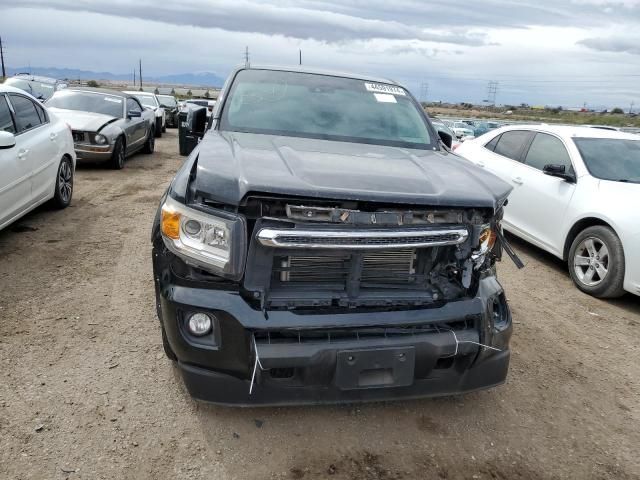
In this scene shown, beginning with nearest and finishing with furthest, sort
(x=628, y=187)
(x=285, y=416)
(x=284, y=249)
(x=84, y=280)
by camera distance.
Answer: (x=284, y=249)
(x=285, y=416)
(x=84, y=280)
(x=628, y=187)

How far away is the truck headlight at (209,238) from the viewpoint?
2.40 m

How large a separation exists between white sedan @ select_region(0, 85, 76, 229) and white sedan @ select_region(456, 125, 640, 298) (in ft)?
17.8

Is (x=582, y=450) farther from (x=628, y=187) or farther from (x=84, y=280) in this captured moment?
(x=84, y=280)

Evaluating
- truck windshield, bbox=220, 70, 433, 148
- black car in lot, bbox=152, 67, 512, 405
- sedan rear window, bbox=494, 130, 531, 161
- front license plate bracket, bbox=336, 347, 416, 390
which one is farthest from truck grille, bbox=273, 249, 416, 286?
sedan rear window, bbox=494, 130, 531, 161

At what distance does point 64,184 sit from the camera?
6.81 metres

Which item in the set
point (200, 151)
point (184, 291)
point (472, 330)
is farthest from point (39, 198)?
point (472, 330)

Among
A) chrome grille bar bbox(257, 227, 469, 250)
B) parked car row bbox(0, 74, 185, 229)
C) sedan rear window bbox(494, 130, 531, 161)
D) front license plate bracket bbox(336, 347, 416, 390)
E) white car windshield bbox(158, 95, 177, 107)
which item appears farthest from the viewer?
white car windshield bbox(158, 95, 177, 107)

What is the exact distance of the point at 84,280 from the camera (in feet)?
15.0

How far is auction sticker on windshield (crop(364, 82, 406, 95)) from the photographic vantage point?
175 inches

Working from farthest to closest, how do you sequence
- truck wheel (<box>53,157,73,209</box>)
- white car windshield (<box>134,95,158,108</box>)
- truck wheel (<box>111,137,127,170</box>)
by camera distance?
white car windshield (<box>134,95,158,108</box>) < truck wheel (<box>111,137,127,170</box>) < truck wheel (<box>53,157,73,209</box>)

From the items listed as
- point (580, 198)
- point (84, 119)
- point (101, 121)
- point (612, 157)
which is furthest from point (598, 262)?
point (84, 119)

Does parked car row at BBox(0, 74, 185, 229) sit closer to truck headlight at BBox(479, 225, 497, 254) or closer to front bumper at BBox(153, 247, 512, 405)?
front bumper at BBox(153, 247, 512, 405)

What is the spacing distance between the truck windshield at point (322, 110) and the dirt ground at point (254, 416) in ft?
5.46

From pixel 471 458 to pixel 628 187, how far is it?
12.6 feet
